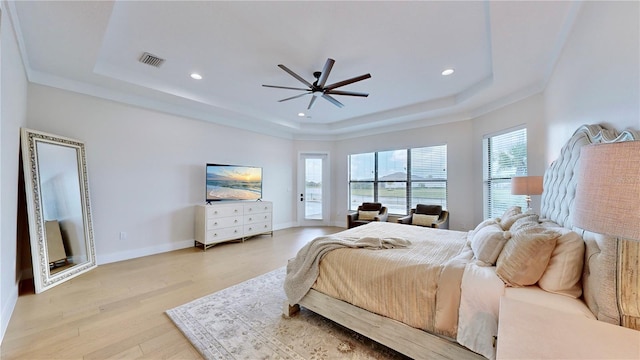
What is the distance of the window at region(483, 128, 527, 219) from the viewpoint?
387 centimetres

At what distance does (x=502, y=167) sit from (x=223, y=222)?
5.17 metres

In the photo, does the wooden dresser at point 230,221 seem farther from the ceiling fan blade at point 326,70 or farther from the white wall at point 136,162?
the ceiling fan blade at point 326,70

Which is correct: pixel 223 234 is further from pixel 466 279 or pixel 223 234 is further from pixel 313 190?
pixel 466 279

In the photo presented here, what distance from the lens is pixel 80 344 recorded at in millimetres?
1862

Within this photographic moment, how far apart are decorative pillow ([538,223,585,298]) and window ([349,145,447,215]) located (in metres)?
4.06

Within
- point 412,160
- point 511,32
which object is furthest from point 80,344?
point 412,160

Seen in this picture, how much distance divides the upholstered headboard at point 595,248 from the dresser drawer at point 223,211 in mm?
4632

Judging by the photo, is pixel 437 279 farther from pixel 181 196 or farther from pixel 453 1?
pixel 181 196

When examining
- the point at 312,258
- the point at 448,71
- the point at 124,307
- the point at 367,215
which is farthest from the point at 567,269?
the point at 367,215

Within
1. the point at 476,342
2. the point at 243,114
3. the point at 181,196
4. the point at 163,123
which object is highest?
the point at 243,114

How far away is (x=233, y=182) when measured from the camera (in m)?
5.15

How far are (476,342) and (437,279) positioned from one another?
37cm

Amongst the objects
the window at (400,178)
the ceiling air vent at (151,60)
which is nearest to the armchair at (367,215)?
the window at (400,178)

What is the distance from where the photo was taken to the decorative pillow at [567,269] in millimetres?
1274
